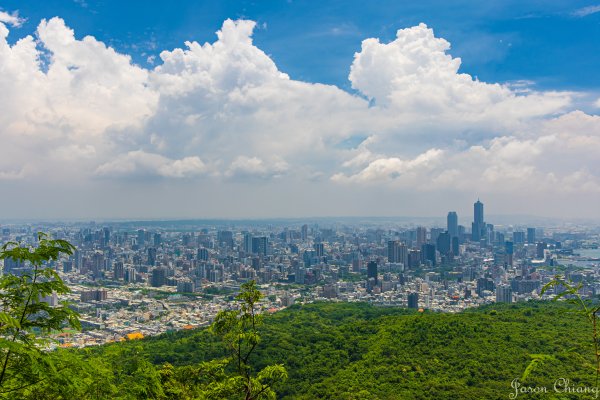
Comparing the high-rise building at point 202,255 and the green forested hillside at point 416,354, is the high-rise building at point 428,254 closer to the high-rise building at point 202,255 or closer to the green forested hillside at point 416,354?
the high-rise building at point 202,255

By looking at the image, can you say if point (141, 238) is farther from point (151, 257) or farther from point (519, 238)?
point (519, 238)

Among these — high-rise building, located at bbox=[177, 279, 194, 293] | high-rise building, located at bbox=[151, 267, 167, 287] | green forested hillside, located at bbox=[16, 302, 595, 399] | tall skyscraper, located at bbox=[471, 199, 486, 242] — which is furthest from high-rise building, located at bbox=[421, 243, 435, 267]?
green forested hillside, located at bbox=[16, 302, 595, 399]

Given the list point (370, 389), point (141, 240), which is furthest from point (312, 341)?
point (141, 240)

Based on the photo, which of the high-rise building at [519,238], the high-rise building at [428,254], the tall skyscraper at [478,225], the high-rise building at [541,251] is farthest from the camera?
the tall skyscraper at [478,225]

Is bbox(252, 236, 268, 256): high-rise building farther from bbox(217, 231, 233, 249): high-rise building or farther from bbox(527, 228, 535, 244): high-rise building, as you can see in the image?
bbox(527, 228, 535, 244): high-rise building

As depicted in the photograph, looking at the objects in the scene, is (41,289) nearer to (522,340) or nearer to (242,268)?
(522,340)

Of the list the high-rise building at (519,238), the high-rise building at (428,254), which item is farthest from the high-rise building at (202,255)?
the high-rise building at (519,238)

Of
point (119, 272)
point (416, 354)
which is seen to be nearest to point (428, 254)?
point (119, 272)
